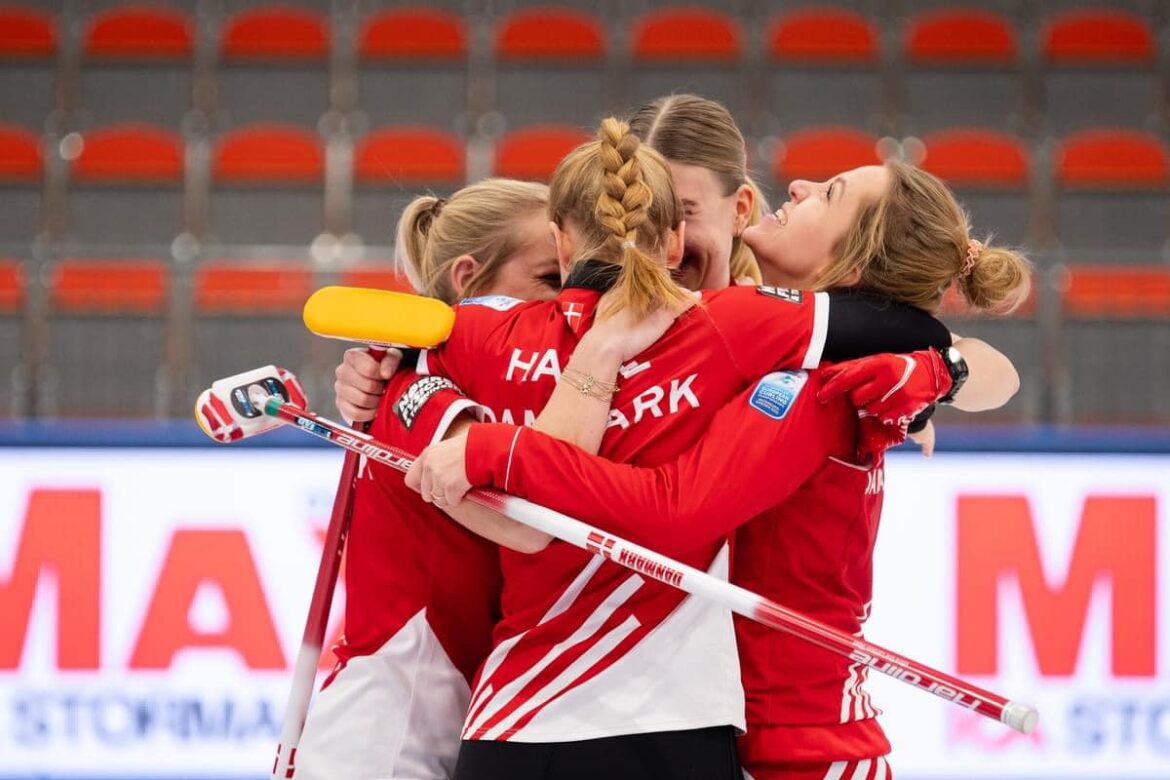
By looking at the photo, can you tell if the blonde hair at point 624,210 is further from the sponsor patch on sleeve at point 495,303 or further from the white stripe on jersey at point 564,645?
the white stripe on jersey at point 564,645

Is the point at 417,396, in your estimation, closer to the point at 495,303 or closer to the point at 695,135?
the point at 495,303

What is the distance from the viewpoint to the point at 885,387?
1.98 metres

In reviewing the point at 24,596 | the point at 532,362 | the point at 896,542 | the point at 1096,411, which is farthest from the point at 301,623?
the point at 1096,411

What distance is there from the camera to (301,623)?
4.65 meters

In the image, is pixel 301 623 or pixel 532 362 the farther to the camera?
pixel 301 623

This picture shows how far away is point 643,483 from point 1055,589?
3.12 metres

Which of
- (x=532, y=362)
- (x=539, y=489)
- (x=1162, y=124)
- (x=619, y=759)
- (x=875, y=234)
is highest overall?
(x=1162, y=124)

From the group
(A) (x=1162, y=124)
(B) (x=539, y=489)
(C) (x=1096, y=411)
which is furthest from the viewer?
(A) (x=1162, y=124)

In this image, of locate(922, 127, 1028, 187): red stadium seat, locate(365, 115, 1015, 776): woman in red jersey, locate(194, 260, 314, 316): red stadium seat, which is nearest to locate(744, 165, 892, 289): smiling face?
locate(365, 115, 1015, 776): woman in red jersey

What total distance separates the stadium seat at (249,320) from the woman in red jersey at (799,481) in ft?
14.0

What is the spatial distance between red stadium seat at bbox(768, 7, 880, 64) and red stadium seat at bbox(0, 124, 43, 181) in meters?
4.64

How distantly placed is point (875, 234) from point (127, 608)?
10.7 ft

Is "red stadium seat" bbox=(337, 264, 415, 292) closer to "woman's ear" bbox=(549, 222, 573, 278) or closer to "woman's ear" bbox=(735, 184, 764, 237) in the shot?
"woman's ear" bbox=(735, 184, 764, 237)

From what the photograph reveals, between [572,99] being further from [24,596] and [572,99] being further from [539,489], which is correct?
[539,489]
